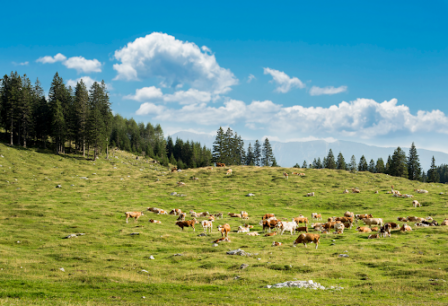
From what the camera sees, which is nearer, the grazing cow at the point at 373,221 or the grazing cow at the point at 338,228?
the grazing cow at the point at 338,228

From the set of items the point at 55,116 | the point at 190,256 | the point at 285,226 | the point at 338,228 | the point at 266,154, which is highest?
the point at 55,116

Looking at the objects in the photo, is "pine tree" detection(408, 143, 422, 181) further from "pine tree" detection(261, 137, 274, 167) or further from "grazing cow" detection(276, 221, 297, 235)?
"grazing cow" detection(276, 221, 297, 235)

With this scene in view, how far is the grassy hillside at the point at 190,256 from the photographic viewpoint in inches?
568

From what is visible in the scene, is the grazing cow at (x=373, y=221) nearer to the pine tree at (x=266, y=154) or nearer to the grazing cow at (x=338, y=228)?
the grazing cow at (x=338, y=228)

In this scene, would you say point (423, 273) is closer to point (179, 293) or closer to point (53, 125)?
point (179, 293)

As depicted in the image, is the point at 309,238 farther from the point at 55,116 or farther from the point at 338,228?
the point at 55,116

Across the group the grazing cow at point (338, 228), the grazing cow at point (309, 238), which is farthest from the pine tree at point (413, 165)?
the grazing cow at point (309, 238)

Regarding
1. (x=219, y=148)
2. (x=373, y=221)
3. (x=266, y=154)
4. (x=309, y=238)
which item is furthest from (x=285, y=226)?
(x=266, y=154)

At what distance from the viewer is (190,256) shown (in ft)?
78.0

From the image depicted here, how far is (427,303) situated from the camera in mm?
12000

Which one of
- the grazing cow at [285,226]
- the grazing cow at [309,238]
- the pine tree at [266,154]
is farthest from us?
the pine tree at [266,154]

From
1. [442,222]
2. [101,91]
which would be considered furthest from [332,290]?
[101,91]

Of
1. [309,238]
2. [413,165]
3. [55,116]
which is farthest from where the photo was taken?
[413,165]

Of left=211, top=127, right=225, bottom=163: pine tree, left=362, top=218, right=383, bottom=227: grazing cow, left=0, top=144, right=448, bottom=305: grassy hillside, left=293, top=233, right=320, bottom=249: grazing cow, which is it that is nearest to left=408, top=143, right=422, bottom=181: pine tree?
left=0, top=144, right=448, bottom=305: grassy hillside
